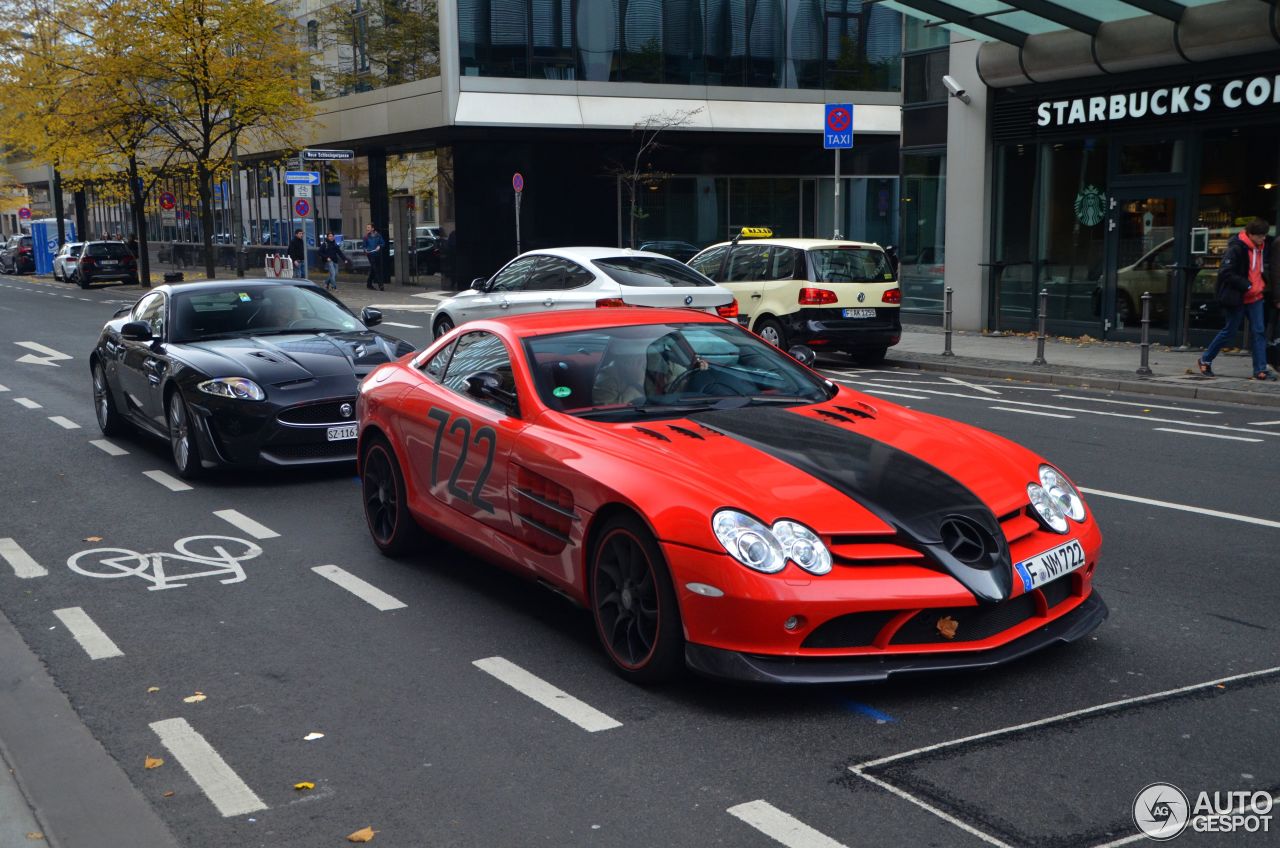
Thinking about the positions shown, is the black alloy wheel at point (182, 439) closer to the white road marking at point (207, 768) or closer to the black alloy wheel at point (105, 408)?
the black alloy wheel at point (105, 408)

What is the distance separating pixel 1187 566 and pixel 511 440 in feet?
12.0

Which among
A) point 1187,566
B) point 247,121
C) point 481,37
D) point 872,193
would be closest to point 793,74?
point 872,193

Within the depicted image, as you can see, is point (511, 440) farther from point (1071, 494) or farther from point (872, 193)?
point (872, 193)

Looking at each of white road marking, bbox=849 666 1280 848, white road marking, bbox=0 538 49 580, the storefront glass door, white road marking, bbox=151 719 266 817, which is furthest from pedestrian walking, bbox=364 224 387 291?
white road marking, bbox=849 666 1280 848

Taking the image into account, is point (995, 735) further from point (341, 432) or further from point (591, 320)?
point (341, 432)

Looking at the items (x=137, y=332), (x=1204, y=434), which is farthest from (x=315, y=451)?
(x=1204, y=434)

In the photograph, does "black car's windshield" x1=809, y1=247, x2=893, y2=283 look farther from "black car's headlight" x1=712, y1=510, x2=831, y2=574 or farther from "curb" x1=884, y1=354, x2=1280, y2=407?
"black car's headlight" x1=712, y1=510, x2=831, y2=574

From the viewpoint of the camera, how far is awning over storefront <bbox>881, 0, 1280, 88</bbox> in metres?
17.5

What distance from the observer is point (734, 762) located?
14.8 ft

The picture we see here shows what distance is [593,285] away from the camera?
54.9 feet

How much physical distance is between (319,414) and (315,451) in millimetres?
285

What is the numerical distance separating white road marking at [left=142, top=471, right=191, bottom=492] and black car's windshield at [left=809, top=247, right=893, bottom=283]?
10.0 metres

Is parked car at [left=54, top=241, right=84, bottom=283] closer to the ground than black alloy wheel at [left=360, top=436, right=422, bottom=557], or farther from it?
farther from it

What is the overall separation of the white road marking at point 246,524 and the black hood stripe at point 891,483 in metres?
3.56
